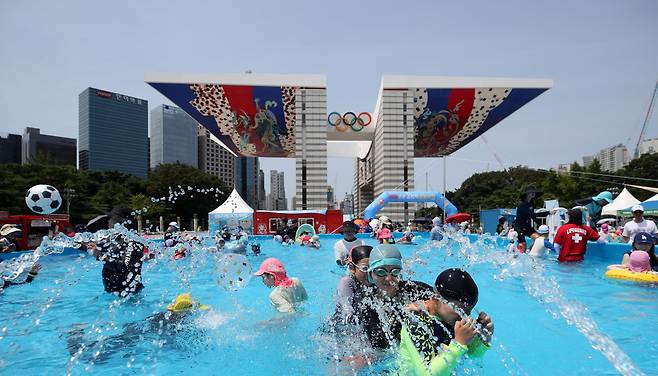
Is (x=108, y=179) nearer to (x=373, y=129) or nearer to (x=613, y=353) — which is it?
(x=373, y=129)

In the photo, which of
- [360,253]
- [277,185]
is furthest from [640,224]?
[277,185]

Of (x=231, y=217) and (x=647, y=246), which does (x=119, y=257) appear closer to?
(x=647, y=246)

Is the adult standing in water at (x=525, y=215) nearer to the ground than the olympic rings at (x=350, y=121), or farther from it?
nearer to the ground

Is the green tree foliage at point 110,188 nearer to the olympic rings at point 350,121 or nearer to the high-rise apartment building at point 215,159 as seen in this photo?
the olympic rings at point 350,121

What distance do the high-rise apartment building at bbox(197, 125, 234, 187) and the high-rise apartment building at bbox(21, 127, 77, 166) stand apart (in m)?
27.5

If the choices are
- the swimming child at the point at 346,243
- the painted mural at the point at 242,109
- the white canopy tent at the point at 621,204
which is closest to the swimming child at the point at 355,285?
the swimming child at the point at 346,243

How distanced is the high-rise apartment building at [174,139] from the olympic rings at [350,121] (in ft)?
Result: 230

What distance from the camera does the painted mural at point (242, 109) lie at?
100ft

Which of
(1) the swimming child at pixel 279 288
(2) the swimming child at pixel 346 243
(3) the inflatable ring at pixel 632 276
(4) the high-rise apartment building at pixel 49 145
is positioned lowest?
(3) the inflatable ring at pixel 632 276

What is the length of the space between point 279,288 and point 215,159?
9651 centimetres

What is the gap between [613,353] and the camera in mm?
4289

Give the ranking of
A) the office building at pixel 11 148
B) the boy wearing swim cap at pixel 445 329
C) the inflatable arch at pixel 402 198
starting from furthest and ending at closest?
1. the office building at pixel 11 148
2. the inflatable arch at pixel 402 198
3. the boy wearing swim cap at pixel 445 329

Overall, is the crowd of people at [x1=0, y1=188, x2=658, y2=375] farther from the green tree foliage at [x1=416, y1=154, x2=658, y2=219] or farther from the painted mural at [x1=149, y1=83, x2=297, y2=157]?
the painted mural at [x1=149, y1=83, x2=297, y2=157]

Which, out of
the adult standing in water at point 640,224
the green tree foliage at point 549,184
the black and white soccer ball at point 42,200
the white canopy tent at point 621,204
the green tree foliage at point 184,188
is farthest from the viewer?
the green tree foliage at point 184,188
